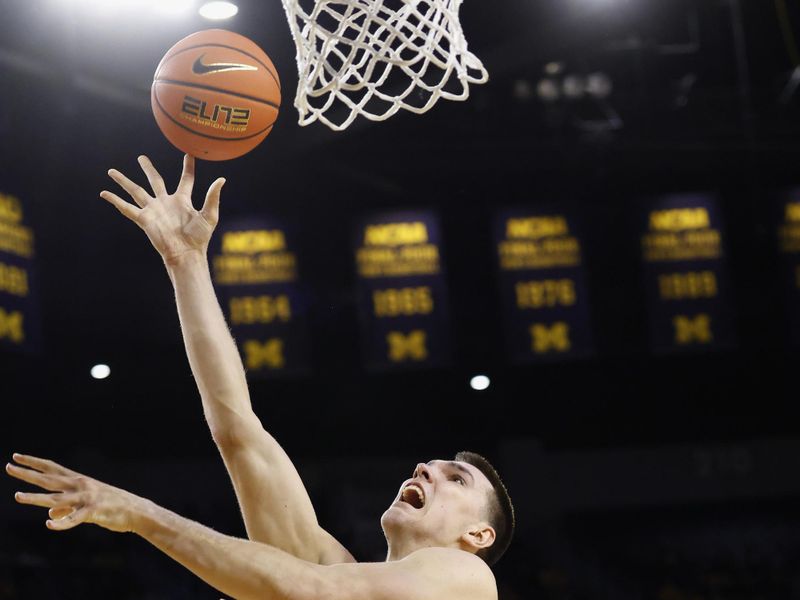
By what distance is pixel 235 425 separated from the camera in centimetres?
309

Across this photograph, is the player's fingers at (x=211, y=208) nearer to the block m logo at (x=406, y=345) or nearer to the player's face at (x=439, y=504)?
the player's face at (x=439, y=504)

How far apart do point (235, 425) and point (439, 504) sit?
56cm

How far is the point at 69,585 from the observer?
896 cm

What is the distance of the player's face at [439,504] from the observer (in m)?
3.07

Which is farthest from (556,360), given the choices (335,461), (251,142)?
(251,142)

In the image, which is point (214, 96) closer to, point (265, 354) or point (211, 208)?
point (211, 208)

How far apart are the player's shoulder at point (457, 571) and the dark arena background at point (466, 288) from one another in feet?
15.9

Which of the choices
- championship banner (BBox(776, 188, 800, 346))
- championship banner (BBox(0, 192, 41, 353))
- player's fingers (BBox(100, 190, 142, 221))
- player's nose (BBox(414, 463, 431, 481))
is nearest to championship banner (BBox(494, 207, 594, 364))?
championship banner (BBox(776, 188, 800, 346))

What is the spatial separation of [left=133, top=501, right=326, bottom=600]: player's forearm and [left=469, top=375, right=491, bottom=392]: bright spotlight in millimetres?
6993

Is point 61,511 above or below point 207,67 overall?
below

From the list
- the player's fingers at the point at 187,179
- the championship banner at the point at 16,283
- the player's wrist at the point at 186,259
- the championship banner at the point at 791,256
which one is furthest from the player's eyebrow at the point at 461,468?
the championship banner at the point at 791,256

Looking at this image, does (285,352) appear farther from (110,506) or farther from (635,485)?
A: (110,506)

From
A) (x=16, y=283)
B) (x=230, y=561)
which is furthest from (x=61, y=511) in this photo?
(x=16, y=283)

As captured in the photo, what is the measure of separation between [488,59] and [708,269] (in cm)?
215
